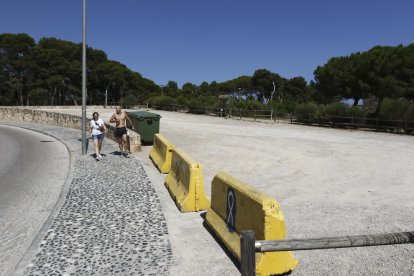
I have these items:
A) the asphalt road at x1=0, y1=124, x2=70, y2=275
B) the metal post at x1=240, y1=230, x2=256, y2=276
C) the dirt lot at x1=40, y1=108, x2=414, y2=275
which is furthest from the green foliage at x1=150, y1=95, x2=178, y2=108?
the metal post at x1=240, y1=230, x2=256, y2=276

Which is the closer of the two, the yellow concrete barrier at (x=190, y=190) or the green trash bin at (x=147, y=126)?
the yellow concrete barrier at (x=190, y=190)

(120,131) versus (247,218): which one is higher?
(120,131)

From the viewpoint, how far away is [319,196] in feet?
27.0

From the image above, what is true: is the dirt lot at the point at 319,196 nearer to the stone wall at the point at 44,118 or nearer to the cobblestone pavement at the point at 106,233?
the cobblestone pavement at the point at 106,233

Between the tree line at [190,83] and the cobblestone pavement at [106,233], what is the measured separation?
25.0 metres

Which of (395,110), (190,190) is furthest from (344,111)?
(190,190)

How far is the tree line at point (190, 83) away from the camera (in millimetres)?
31703

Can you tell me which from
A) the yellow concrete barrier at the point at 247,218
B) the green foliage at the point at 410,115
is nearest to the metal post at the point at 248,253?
the yellow concrete barrier at the point at 247,218

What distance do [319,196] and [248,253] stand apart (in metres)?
5.53

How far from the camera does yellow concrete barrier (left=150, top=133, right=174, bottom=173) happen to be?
34.9ft

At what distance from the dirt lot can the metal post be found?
59.9 inches

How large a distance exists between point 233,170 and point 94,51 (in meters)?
78.8

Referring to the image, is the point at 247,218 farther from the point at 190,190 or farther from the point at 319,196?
the point at 319,196

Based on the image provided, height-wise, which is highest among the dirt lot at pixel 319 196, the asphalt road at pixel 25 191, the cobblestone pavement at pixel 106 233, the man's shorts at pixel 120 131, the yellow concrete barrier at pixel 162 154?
the man's shorts at pixel 120 131
